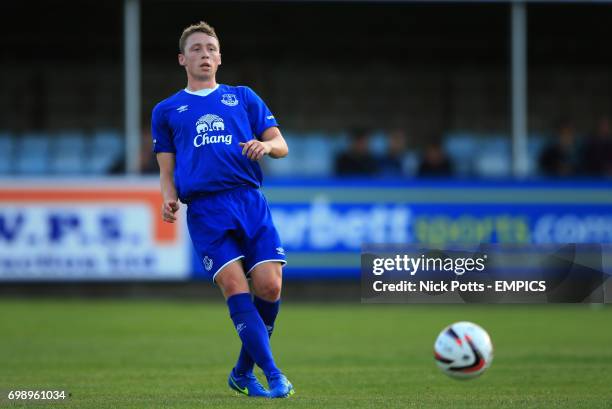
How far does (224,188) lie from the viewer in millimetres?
7438

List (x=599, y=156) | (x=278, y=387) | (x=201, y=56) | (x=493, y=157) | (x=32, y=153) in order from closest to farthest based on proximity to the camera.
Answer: (x=278, y=387) < (x=201, y=56) < (x=599, y=156) < (x=32, y=153) < (x=493, y=157)

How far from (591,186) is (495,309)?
2447mm

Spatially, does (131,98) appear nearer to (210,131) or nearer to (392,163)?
(392,163)

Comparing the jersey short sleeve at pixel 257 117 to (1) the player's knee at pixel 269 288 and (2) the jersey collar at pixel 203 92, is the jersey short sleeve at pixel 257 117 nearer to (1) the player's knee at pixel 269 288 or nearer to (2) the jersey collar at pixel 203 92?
(2) the jersey collar at pixel 203 92

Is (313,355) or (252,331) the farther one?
(313,355)

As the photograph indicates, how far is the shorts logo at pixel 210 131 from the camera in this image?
7.45m

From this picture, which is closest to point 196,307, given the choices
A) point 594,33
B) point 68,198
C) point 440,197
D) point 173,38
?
Answer: point 68,198

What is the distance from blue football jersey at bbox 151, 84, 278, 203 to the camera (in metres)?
7.42

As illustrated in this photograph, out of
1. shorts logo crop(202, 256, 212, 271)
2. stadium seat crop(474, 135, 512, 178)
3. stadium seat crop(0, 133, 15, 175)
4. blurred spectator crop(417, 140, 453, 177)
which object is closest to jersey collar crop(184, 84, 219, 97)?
→ shorts logo crop(202, 256, 212, 271)

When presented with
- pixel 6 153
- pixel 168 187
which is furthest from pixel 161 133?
A: pixel 6 153

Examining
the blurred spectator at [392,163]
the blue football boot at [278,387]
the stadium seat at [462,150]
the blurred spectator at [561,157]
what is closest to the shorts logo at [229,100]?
the blue football boot at [278,387]

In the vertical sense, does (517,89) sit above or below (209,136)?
above

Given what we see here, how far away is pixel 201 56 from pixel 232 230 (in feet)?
3.62

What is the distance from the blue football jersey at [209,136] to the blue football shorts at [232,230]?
0.26 feet
